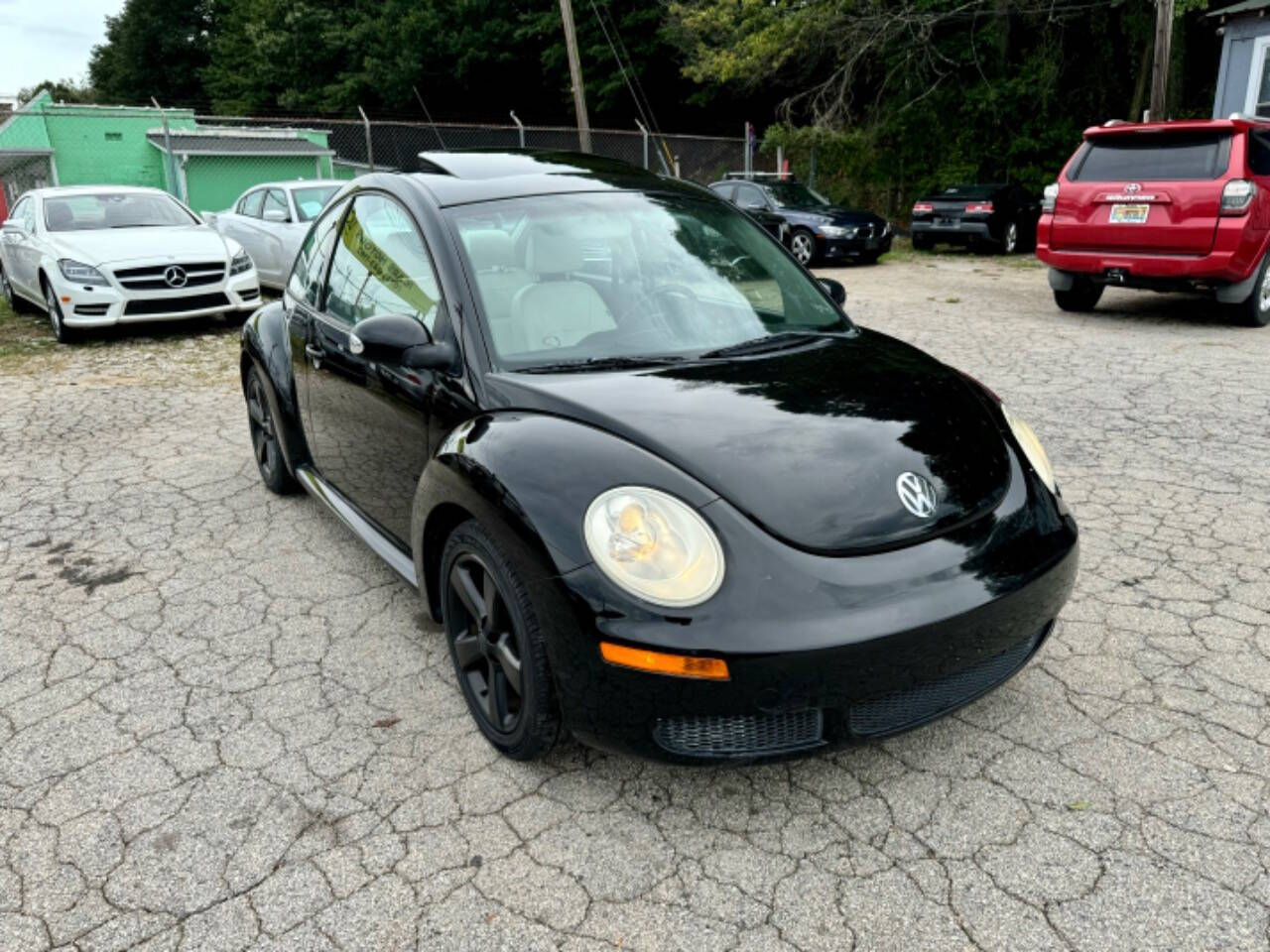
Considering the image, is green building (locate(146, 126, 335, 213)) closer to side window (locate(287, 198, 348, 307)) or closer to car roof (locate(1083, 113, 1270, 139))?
car roof (locate(1083, 113, 1270, 139))

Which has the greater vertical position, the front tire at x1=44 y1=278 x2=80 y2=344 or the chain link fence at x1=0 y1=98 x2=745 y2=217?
the chain link fence at x1=0 y1=98 x2=745 y2=217

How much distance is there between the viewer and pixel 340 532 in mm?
4422

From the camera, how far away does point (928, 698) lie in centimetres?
237

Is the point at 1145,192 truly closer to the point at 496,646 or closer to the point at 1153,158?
the point at 1153,158

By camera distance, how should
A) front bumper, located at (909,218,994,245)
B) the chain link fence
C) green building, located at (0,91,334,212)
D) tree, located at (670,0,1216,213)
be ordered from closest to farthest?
front bumper, located at (909,218,994,245) < tree, located at (670,0,1216,213) < green building, located at (0,91,334,212) < the chain link fence

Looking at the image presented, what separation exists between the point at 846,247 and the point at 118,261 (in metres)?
10.7

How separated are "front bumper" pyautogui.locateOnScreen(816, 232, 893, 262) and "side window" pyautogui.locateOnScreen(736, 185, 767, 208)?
4.72 feet

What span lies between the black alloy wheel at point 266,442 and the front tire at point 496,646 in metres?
2.24

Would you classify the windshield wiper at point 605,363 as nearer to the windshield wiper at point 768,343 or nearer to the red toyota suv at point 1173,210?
the windshield wiper at point 768,343

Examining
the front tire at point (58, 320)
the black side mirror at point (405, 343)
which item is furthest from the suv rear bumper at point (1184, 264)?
the front tire at point (58, 320)

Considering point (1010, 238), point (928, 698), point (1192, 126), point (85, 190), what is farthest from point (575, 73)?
point (928, 698)

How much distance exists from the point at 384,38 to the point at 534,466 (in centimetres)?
3992

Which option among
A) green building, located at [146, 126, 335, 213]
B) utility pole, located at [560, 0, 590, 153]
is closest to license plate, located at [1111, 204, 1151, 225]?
utility pole, located at [560, 0, 590, 153]

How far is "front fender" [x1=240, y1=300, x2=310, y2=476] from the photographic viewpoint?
13.7 ft
